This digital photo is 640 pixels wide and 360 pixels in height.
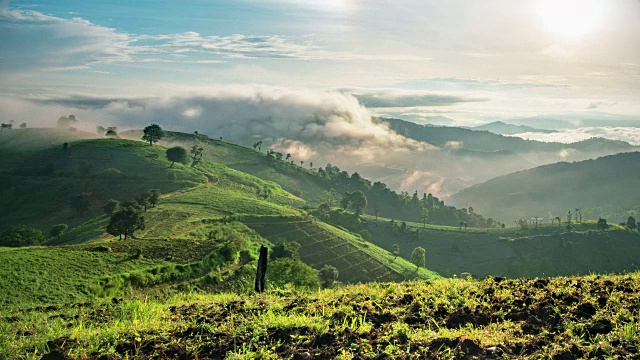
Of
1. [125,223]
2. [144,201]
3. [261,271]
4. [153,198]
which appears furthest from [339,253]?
[261,271]

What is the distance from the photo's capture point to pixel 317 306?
1244 cm

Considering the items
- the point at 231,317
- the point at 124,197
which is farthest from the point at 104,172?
the point at 231,317

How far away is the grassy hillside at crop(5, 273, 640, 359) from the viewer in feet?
29.7

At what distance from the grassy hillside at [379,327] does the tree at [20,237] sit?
11928cm

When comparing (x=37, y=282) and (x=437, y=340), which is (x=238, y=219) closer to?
(x=37, y=282)

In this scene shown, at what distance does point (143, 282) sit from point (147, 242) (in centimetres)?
2108

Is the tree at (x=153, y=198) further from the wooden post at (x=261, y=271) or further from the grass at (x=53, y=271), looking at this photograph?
the wooden post at (x=261, y=271)

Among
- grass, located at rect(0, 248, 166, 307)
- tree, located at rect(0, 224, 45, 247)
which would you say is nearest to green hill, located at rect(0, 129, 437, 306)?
grass, located at rect(0, 248, 166, 307)

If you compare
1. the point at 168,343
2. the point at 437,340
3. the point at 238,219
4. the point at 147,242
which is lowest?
the point at 238,219

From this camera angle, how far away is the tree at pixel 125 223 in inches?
4141

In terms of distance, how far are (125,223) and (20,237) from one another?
32.8 metres

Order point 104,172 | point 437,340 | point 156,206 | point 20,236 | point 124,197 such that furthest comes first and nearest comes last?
point 104,172 < point 124,197 < point 156,206 < point 20,236 < point 437,340

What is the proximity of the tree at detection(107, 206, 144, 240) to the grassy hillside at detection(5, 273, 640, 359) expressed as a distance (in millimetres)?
98015

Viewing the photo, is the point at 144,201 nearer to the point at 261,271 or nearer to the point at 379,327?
the point at 261,271
